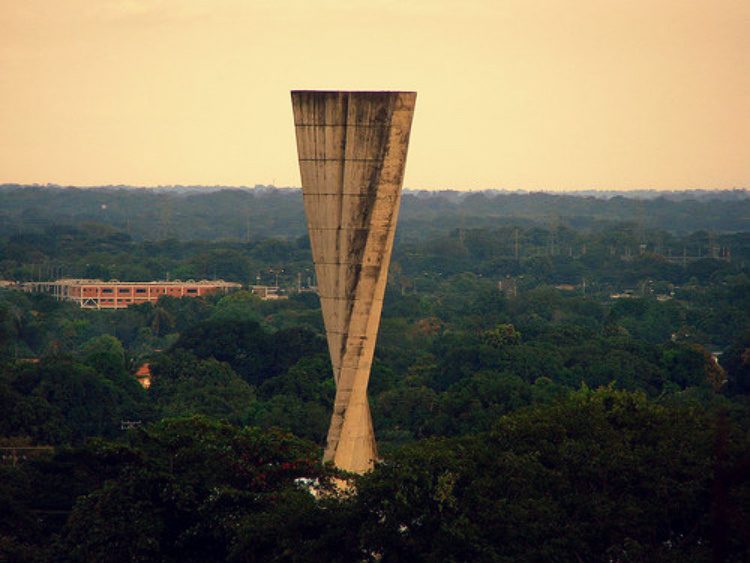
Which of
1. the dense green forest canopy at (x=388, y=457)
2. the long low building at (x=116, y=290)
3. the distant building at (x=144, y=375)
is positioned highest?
the dense green forest canopy at (x=388, y=457)

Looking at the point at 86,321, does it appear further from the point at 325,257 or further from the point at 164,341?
the point at 325,257

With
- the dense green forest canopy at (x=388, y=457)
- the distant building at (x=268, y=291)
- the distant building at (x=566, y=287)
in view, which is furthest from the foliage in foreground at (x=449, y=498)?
the distant building at (x=566, y=287)

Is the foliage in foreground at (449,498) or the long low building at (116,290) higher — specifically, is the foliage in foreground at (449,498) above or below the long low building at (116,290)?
above

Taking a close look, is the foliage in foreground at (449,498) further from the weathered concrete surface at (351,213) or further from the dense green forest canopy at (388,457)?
the weathered concrete surface at (351,213)

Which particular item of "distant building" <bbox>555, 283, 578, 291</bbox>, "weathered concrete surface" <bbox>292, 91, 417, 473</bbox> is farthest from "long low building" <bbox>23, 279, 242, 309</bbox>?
"weathered concrete surface" <bbox>292, 91, 417, 473</bbox>

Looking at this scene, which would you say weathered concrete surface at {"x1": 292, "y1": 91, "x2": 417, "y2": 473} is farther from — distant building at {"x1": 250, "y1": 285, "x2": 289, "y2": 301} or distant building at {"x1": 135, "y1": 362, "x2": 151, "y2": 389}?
distant building at {"x1": 250, "y1": 285, "x2": 289, "y2": 301}

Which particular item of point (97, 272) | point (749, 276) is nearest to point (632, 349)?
point (749, 276)

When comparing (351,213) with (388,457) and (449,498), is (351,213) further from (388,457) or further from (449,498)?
(449,498)

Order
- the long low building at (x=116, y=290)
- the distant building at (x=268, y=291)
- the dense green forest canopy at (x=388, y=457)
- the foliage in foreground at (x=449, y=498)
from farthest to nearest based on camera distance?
1. the distant building at (x=268, y=291)
2. the long low building at (x=116, y=290)
3. the dense green forest canopy at (x=388, y=457)
4. the foliage in foreground at (x=449, y=498)

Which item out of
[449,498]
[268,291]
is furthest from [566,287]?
[449,498]
